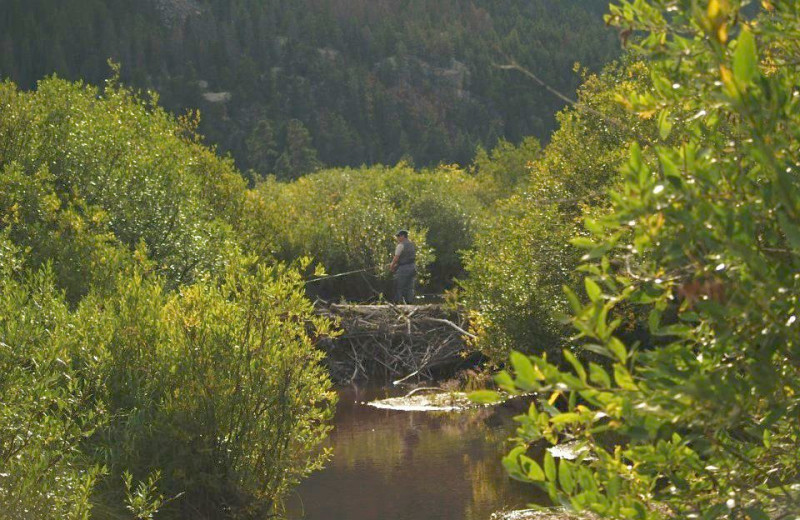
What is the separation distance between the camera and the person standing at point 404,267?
2550 centimetres

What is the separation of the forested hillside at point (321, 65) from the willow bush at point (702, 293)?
113 meters

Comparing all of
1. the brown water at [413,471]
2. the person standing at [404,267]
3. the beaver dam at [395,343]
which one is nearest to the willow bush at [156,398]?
the brown water at [413,471]

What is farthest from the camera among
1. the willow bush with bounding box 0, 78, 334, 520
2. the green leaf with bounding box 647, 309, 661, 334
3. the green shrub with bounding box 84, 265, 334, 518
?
the green shrub with bounding box 84, 265, 334, 518

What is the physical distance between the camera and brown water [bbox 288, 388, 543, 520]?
12.6 m

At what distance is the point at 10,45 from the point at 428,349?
11831 cm

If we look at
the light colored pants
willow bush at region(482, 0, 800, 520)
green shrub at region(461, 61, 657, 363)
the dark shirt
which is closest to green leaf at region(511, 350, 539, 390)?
willow bush at region(482, 0, 800, 520)

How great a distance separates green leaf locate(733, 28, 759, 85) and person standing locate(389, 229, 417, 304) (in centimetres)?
2214

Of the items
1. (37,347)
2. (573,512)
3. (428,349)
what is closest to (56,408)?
(37,347)

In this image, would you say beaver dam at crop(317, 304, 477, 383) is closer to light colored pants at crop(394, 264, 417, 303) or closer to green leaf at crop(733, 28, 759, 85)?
light colored pants at crop(394, 264, 417, 303)

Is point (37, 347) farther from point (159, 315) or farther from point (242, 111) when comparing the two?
point (242, 111)

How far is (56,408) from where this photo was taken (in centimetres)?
950

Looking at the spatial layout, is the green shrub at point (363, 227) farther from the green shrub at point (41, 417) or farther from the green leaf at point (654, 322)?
the green leaf at point (654, 322)

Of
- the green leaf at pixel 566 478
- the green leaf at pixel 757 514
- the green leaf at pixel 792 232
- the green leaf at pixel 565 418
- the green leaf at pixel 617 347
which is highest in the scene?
the green leaf at pixel 792 232

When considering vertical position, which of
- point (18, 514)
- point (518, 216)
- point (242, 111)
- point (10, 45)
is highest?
point (10, 45)
